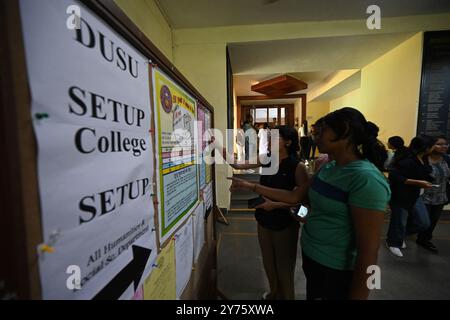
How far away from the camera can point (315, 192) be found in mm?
923

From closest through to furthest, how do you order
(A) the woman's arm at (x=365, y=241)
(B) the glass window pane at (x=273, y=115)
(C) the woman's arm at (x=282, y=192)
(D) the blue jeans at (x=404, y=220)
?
(A) the woman's arm at (x=365, y=241), (C) the woman's arm at (x=282, y=192), (D) the blue jeans at (x=404, y=220), (B) the glass window pane at (x=273, y=115)

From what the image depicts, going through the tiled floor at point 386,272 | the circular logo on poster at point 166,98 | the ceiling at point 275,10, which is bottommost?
the tiled floor at point 386,272

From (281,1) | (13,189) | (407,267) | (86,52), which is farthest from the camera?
(281,1)

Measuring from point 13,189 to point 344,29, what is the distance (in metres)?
3.73

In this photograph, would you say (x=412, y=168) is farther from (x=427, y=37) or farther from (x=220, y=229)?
(x=220, y=229)

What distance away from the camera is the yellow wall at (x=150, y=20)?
5.84 feet

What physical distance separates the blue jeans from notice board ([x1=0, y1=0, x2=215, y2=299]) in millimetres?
2624

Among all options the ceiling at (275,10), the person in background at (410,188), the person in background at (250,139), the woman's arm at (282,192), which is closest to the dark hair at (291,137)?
the woman's arm at (282,192)

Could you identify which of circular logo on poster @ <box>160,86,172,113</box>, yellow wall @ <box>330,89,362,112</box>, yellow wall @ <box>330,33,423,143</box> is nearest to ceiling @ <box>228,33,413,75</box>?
yellow wall @ <box>330,33,423,143</box>

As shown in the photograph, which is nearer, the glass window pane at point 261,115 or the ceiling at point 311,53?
the ceiling at point 311,53

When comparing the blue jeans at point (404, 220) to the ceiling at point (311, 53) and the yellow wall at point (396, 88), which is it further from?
the ceiling at point (311, 53)

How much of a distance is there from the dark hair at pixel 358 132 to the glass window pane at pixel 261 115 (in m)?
8.58

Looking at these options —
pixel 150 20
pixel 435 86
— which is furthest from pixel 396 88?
pixel 150 20

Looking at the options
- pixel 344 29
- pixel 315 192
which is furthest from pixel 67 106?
pixel 344 29
